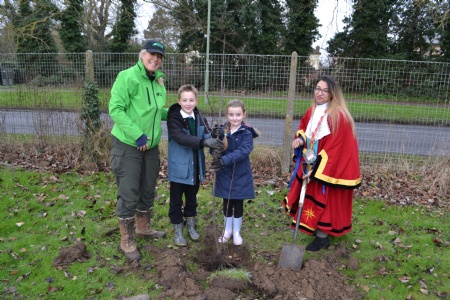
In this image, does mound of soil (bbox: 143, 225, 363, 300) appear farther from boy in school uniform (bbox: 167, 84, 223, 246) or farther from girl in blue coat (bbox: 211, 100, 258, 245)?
boy in school uniform (bbox: 167, 84, 223, 246)

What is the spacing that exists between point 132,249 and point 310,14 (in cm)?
2091

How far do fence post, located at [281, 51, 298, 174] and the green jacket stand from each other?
11.1ft

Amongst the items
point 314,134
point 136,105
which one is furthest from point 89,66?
point 314,134

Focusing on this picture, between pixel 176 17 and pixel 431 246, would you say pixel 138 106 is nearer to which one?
pixel 431 246

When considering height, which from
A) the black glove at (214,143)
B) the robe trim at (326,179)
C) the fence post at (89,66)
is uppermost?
the fence post at (89,66)

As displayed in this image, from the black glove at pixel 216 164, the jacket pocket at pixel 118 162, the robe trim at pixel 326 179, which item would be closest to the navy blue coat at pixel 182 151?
the black glove at pixel 216 164

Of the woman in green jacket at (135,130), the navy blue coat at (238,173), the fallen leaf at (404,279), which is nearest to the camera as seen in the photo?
the woman in green jacket at (135,130)

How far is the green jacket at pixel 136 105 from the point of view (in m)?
3.47

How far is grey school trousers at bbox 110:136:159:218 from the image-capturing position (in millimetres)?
3667

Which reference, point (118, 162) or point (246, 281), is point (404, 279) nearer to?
point (246, 281)

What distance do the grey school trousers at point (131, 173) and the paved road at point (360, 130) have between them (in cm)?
357

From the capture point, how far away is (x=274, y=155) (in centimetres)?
706

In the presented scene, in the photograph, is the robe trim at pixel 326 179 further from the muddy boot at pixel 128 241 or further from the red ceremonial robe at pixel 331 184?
the muddy boot at pixel 128 241

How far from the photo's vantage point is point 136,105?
11.8 ft
